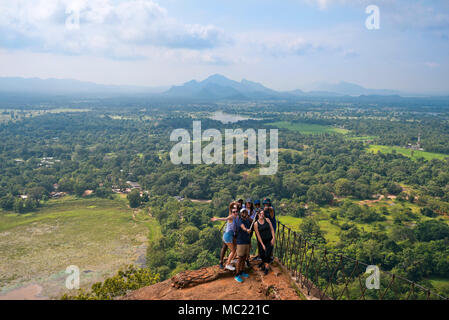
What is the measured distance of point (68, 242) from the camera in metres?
27.2

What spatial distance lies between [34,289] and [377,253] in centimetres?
2328

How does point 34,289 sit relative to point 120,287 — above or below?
below

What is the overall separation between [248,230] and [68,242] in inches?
1021

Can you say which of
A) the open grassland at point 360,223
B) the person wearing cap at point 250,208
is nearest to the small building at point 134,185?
the open grassland at point 360,223

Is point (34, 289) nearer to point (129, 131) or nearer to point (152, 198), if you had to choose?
point (152, 198)

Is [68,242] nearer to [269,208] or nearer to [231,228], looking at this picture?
[231,228]

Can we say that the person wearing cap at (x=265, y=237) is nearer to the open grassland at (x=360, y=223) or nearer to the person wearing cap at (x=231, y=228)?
the person wearing cap at (x=231, y=228)

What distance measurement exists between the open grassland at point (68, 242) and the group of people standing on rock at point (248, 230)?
705 inches

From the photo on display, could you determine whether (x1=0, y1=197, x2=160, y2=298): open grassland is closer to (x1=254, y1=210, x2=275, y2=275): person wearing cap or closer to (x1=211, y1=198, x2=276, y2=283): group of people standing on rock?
(x1=211, y1=198, x2=276, y2=283): group of people standing on rock

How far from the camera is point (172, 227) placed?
95.5 feet

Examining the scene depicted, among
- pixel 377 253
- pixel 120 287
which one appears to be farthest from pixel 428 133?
pixel 120 287

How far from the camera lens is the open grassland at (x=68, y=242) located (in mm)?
21891

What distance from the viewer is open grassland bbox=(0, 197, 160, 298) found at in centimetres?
2189

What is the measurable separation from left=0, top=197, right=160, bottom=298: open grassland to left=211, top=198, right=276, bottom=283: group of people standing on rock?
1791 centimetres
